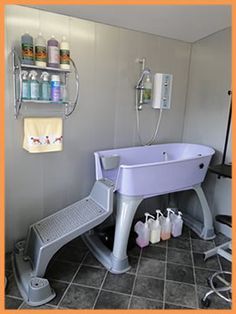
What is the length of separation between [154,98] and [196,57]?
2.37 feet

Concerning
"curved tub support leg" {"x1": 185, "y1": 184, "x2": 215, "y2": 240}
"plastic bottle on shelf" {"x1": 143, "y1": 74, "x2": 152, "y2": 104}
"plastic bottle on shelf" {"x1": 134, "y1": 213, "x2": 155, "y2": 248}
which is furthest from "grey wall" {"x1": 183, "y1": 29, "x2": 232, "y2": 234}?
"plastic bottle on shelf" {"x1": 134, "y1": 213, "x2": 155, "y2": 248}

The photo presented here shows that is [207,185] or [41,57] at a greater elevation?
[41,57]

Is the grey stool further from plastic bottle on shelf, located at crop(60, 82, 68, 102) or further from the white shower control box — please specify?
plastic bottle on shelf, located at crop(60, 82, 68, 102)

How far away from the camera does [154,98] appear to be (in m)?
2.60

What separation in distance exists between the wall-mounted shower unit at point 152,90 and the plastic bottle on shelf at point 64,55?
784mm

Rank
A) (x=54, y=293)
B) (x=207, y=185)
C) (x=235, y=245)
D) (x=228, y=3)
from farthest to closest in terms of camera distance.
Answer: (x=207, y=185), (x=228, y=3), (x=54, y=293), (x=235, y=245)

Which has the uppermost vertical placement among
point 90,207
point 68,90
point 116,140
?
point 68,90

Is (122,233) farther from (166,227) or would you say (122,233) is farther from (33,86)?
(33,86)

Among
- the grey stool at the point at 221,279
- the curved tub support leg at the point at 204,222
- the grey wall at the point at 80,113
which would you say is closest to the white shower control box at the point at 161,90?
the grey wall at the point at 80,113

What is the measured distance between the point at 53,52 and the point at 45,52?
2.3 inches

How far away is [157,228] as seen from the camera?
238 centimetres

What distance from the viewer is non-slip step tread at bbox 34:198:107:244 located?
6.06 feet

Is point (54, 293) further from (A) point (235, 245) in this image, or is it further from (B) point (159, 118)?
(B) point (159, 118)

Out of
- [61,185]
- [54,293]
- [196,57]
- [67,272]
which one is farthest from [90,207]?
[196,57]
